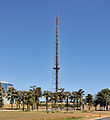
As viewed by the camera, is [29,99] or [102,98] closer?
[29,99]

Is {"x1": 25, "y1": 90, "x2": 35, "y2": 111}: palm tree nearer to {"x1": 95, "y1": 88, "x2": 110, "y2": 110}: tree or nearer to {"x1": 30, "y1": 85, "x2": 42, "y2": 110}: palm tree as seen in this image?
{"x1": 30, "y1": 85, "x2": 42, "y2": 110}: palm tree

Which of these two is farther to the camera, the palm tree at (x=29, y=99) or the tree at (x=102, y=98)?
the tree at (x=102, y=98)

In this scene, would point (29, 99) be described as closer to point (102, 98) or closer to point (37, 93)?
point (37, 93)

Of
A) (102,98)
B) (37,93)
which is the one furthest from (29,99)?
(102,98)

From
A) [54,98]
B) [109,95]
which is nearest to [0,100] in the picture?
[54,98]

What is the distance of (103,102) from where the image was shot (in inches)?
6973

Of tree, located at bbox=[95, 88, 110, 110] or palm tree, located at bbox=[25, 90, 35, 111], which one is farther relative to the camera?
tree, located at bbox=[95, 88, 110, 110]

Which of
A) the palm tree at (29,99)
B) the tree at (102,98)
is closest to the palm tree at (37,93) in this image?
the palm tree at (29,99)

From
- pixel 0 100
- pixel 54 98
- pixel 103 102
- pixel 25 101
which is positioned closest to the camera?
pixel 25 101

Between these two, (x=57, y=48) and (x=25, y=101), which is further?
(x=57, y=48)

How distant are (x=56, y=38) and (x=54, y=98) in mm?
52667

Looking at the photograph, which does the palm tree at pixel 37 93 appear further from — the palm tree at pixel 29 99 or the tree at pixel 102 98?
the tree at pixel 102 98

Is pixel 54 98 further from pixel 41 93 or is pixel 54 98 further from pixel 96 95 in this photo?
pixel 96 95

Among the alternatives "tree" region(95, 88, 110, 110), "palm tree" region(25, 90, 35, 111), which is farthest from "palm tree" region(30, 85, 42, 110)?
"tree" region(95, 88, 110, 110)
